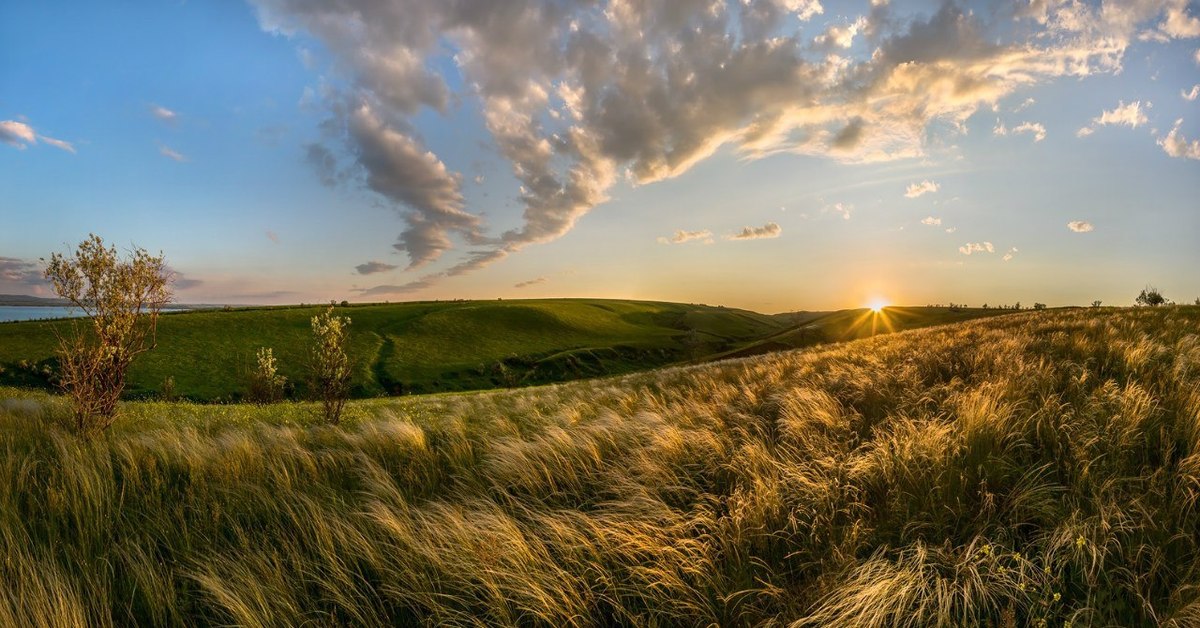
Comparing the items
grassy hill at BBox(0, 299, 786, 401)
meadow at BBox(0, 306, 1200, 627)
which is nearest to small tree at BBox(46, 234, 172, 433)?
meadow at BBox(0, 306, 1200, 627)

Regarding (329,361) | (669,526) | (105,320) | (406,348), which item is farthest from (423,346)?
(669,526)

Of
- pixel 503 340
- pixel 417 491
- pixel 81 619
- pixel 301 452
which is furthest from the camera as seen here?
pixel 503 340

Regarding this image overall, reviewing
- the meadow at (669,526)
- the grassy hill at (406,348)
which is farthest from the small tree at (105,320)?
the grassy hill at (406,348)

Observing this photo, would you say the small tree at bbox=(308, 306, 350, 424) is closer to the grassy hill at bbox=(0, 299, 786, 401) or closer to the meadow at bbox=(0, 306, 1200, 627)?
the meadow at bbox=(0, 306, 1200, 627)

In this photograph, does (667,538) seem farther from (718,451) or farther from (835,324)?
(835,324)

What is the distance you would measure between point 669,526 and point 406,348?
7477 centimetres

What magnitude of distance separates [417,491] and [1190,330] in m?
14.4

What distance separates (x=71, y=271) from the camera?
9.45m

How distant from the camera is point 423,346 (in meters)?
73.1

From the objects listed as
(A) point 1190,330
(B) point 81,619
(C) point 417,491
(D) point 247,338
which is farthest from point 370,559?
(D) point 247,338

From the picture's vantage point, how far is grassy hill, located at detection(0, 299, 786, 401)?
51.4m

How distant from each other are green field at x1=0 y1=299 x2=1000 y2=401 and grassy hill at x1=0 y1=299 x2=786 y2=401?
17cm

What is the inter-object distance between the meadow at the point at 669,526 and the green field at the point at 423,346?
179 ft

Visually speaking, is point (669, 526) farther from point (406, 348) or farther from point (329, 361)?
point (406, 348)
